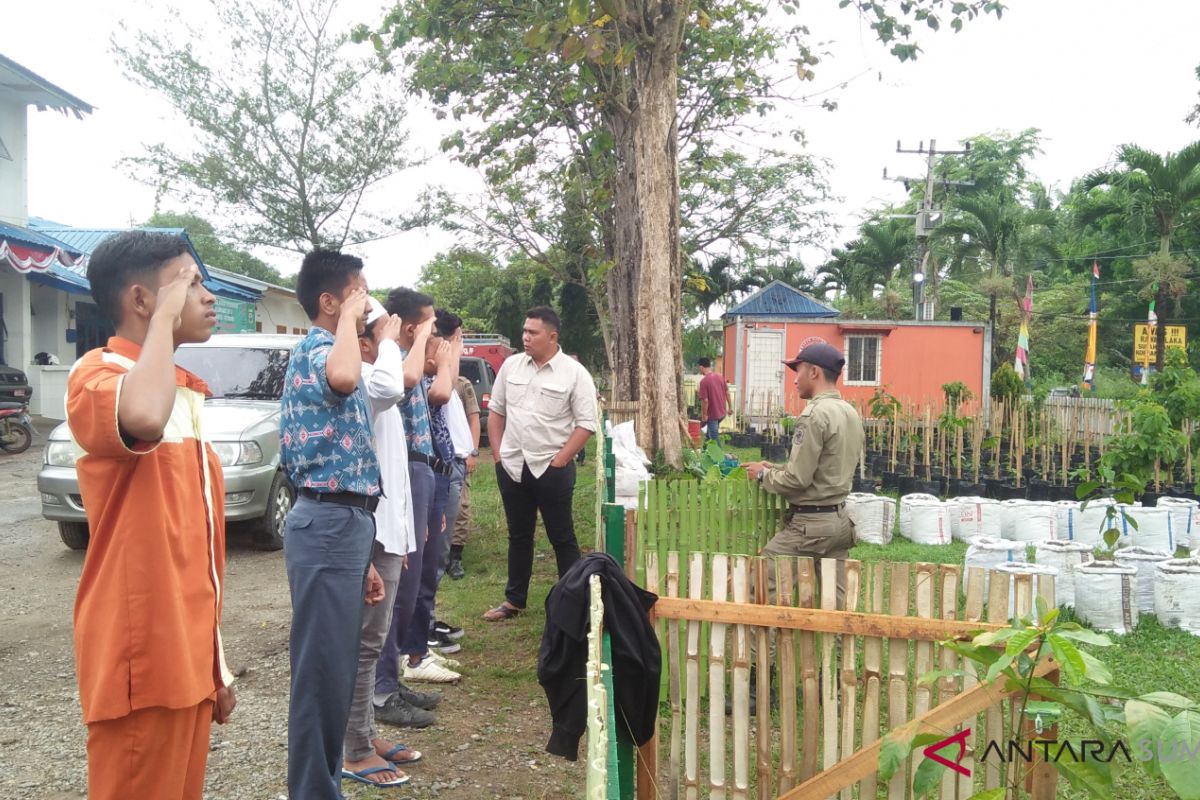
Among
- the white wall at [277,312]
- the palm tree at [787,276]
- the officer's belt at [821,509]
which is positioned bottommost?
the officer's belt at [821,509]

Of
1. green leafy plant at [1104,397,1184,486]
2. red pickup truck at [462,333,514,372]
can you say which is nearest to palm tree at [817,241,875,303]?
red pickup truck at [462,333,514,372]

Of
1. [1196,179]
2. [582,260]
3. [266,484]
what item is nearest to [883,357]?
[582,260]

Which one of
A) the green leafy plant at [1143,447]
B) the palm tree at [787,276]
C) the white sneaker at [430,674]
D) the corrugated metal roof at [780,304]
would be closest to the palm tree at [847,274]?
the palm tree at [787,276]

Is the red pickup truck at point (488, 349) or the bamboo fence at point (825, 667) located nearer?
the bamboo fence at point (825, 667)

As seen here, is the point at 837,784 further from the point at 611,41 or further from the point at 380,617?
the point at 611,41

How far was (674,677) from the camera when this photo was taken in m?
3.39

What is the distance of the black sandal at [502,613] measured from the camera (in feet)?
19.1

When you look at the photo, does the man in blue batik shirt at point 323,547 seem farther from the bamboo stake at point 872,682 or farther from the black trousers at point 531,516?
the black trousers at point 531,516

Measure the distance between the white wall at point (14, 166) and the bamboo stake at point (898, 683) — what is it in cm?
1990

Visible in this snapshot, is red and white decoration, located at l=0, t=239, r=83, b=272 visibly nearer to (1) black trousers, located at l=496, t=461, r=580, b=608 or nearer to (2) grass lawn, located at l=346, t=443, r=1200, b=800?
(2) grass lawn, located at l=346, t=443, r=1200, b=800

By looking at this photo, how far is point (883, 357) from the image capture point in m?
25.7

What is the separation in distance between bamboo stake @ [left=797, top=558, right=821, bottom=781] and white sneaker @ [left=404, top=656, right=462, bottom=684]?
2141mm

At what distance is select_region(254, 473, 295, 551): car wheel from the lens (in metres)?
7.48

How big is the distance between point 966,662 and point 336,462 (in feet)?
7.16
